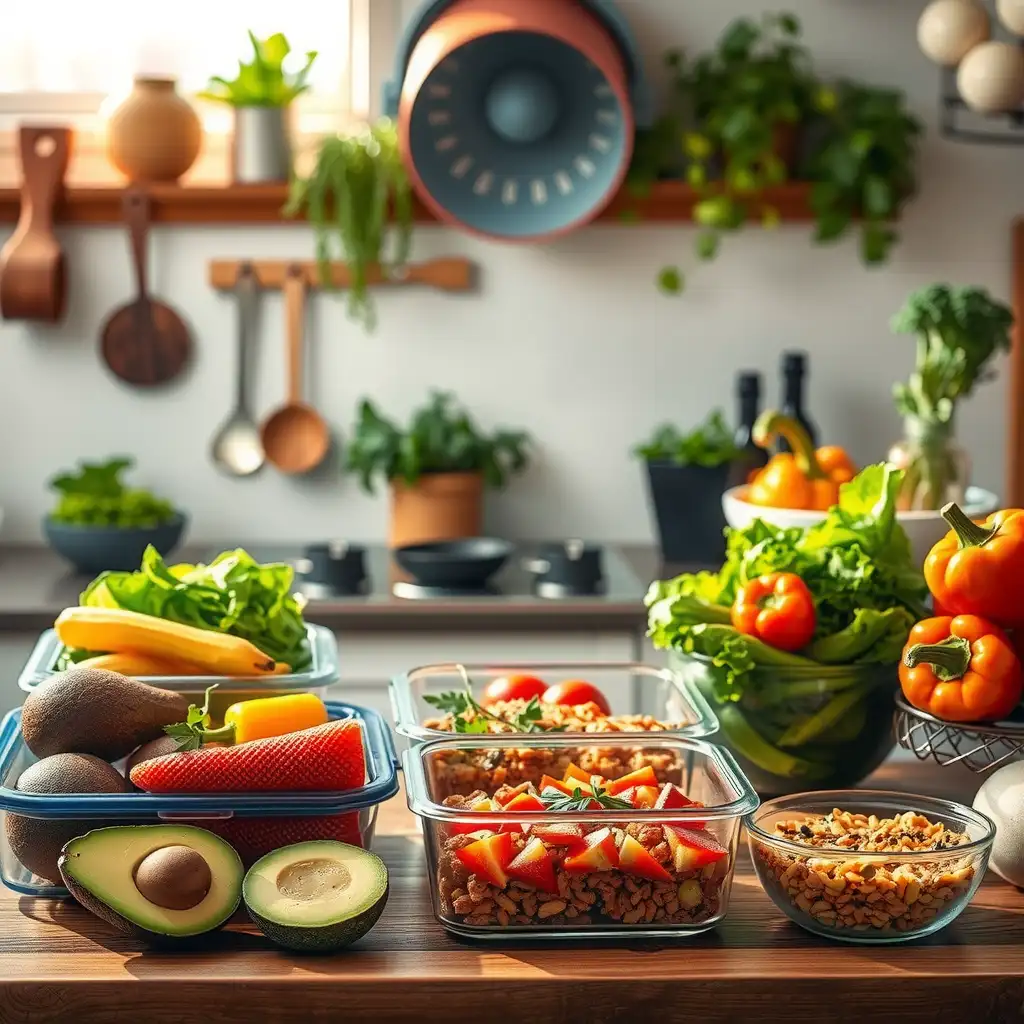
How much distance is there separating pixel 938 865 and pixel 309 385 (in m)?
2.09

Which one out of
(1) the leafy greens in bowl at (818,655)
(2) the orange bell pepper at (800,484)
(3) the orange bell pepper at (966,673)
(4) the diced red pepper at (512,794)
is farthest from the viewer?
(2) the orange bell pepper at (800,484)

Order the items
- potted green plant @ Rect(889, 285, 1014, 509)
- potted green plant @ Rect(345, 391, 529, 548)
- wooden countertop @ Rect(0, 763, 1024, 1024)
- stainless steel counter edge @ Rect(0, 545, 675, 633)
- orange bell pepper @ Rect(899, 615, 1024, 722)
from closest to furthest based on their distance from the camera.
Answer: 1. wooden countertop @ Rect(0, 763, 1024, 1024)
2. orange bell pepper @ Rect(899, 615, 1024, 722)
3. potted green plant @ Rect(889, 285, 1014, 509)
4. stainless steel counter edge @ Rect(0, 545, 675, 633)
5. potted green plant @ Rect(345, 391, 529, 548)

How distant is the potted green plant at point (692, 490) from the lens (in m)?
2.79

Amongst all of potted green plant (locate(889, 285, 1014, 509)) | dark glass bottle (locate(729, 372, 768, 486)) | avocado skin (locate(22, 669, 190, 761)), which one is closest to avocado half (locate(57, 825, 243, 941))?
avocado skin (locate(22, 669, 190, 761))

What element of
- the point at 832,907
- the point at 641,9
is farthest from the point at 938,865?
the point at 641,9

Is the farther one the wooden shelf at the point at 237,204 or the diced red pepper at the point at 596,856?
the wooden shelf at the point at 237,204

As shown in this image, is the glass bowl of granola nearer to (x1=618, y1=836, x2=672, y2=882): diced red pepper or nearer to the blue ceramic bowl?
(x1=618, y1=836, x2=672, y2=882): diced red pepper

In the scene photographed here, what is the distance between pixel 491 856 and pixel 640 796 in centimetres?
14

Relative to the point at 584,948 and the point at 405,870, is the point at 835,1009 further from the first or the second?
the point at 405,870

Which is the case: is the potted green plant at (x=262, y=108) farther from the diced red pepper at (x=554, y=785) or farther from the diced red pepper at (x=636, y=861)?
the diced red pepper at (x=636, y=861)

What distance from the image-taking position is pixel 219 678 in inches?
53.8

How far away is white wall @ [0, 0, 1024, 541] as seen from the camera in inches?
120

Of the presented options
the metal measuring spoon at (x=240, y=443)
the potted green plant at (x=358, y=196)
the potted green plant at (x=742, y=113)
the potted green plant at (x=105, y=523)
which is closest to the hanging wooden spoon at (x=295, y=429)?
the metal measuring spoon at (x=240, y=443)

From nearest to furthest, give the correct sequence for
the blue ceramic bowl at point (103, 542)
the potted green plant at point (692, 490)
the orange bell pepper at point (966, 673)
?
the orange bell pepper at point (966, 673) < the blue ceramic bowl at point (103, 542) < the potted green plant at point (692, 490)
